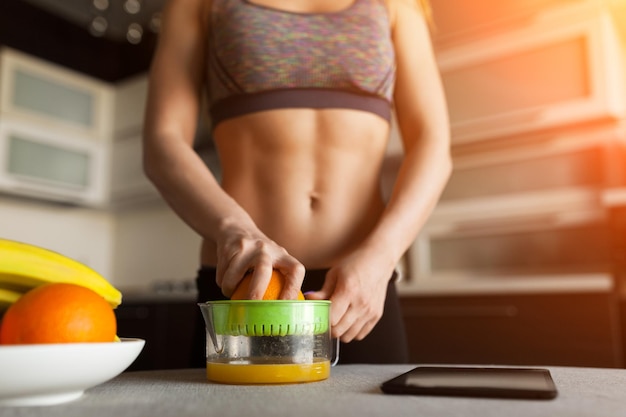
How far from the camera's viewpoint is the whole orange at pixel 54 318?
0.46m

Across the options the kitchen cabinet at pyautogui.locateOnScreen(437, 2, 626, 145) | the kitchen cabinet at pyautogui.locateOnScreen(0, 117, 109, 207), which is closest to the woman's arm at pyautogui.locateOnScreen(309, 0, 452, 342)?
the kitchen cabinet at pyautogui.locateOnScreen(437, 2, 626, 145)

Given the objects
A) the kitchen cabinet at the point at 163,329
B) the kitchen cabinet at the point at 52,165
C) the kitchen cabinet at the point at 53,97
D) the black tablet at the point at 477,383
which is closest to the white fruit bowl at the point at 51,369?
the black tablet at the point at 477,383

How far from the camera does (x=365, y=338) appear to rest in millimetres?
A: 893

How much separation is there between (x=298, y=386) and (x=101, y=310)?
18 cm

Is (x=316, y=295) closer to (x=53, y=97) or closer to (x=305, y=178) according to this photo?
(x=305, y=178)

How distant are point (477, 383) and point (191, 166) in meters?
0.52

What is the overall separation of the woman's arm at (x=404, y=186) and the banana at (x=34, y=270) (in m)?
0.24

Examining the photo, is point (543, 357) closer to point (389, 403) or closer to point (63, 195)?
point (389, 403)

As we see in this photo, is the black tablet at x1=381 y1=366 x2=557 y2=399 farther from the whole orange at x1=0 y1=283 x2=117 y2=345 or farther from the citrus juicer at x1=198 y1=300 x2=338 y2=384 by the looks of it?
the whole orange at x1=0 y1=283 x2=117 y2=345

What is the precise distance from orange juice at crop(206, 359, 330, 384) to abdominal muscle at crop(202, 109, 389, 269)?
0.36 metres

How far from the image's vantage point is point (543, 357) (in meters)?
1.92

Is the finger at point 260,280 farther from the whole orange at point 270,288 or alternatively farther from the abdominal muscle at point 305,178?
the abdominal muscle at point 305,178

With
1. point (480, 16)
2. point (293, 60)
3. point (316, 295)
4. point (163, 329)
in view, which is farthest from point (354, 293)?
point (163, 329)

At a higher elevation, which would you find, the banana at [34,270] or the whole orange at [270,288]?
the banana at [34,270]
